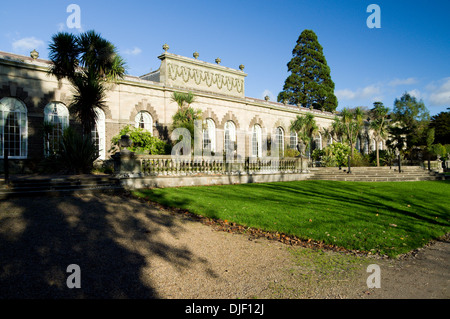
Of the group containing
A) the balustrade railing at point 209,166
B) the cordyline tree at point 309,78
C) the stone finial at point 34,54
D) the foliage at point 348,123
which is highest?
the cordyline tree at point 309,78

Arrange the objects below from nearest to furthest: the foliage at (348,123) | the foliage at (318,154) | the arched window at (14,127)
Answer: the arched window at (14,127), the foliage at (318,154), the foliage at (348,123)

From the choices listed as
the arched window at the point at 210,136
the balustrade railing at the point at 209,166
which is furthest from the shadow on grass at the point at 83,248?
the arched window at the point at 210,136

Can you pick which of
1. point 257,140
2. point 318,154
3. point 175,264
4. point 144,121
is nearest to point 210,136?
point 257,140

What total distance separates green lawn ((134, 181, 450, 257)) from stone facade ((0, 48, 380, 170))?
1114 centimetres

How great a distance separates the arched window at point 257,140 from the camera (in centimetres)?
3000

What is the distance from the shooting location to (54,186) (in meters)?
10.4

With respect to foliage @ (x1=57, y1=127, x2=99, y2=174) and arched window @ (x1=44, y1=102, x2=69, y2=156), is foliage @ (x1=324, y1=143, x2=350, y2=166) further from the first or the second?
arched window @ (x1=44, y1=102, x2=69, y2=156)

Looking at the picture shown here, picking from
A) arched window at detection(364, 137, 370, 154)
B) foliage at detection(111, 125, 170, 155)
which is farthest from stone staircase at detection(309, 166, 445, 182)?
arched window at detection(364, 137, 370, 154)

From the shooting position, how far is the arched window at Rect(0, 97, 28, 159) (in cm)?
1728

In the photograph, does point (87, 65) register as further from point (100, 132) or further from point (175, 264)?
point (175, 264)

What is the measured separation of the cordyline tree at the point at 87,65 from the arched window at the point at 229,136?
12304 millimetres

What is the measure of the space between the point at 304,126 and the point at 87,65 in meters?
22.4

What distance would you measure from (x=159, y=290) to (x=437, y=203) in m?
11.1
